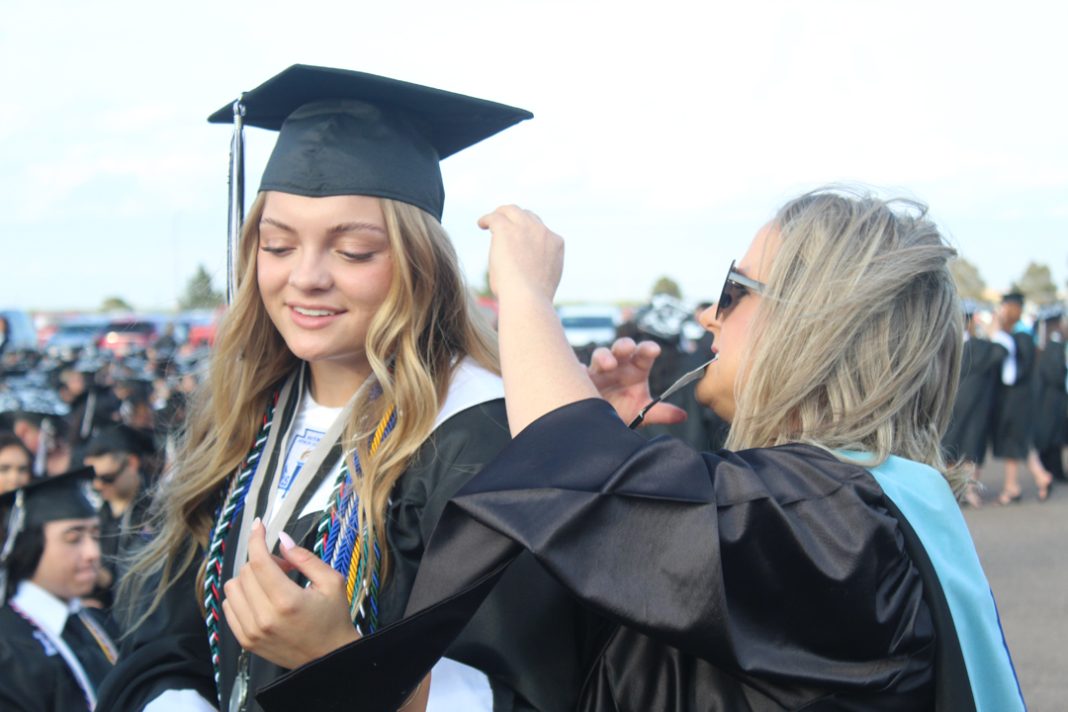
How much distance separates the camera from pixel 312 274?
200 centimetres

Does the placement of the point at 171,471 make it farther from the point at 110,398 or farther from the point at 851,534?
the point at 110,398

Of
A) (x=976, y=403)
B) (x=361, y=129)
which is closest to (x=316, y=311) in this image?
(x=361, y=129)

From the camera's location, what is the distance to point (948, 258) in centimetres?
169

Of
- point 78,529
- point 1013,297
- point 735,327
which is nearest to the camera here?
point 735,327

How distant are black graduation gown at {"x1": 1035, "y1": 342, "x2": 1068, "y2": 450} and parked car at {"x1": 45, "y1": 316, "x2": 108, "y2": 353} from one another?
73.3 ft

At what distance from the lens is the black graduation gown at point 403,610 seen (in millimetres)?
1700

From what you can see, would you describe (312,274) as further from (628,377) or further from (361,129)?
(628,377)

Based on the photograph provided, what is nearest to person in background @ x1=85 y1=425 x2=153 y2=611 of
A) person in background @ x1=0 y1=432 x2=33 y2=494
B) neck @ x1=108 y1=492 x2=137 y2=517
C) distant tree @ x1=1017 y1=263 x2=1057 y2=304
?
neck @ x1=108 y1=492 x2=137 y2=517

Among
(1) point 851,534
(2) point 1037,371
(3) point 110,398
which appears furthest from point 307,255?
(2) point 1037,371

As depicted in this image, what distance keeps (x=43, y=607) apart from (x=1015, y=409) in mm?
9642

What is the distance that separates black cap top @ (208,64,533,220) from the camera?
2078mm

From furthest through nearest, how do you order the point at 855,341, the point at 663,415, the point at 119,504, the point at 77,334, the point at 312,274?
the point at 77,334
the point at 119,504
the point at 663,415
the point at 312,274
the point at 855,341

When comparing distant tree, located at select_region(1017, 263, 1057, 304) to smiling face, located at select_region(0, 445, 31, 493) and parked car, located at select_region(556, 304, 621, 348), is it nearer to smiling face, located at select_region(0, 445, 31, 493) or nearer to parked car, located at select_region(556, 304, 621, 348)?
parked car, located at select_region(556, 304, 621, 348)

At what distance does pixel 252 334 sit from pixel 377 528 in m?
0.71
